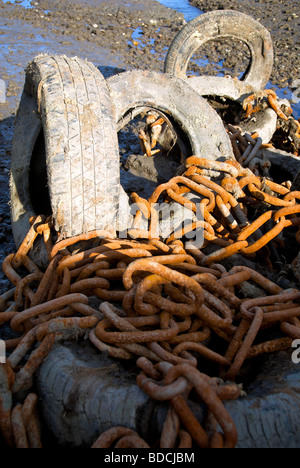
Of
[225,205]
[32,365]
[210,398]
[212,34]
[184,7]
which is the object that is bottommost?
[32,365]

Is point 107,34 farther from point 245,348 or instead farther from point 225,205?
point 245,348

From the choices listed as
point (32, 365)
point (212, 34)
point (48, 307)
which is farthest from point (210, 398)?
point (212, 34)

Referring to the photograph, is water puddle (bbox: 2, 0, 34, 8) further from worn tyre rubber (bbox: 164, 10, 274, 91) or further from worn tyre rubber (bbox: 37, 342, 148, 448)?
worn tyre rubber (bbox: 37, 342, 148, 448)

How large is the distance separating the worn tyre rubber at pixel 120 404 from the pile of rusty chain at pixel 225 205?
3.13 ft

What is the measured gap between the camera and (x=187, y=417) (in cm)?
140

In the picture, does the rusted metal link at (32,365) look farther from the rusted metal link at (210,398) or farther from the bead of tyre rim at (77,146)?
the bead of tyre rim at (77,146)

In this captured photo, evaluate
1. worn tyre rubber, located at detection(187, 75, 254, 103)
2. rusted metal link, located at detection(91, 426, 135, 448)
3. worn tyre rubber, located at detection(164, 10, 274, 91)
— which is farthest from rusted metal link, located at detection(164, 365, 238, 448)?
worn tyre rubber, located at detection(164, 10, 274, 91)

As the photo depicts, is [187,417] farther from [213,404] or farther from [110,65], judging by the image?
[110,65]

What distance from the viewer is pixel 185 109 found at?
10.2ft

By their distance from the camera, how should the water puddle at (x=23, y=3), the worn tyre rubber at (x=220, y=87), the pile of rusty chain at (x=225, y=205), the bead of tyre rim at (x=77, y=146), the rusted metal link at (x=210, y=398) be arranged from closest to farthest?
the rusted metal link at (x=210, y=398) → the bead of tyre rim at (x=77, y=146) → the pile of rusty chain at (x=225, y=205) → the worn tyre rubber at (x=220, y=87) → the water puddle at (x=23, y=3)

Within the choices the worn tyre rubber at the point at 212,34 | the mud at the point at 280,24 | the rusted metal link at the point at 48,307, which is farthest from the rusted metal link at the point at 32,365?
the mud at the point at 280,24

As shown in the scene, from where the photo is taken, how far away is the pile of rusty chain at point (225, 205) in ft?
8.55

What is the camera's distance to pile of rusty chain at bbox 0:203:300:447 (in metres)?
1.50

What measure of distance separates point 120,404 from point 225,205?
5.38 feet
